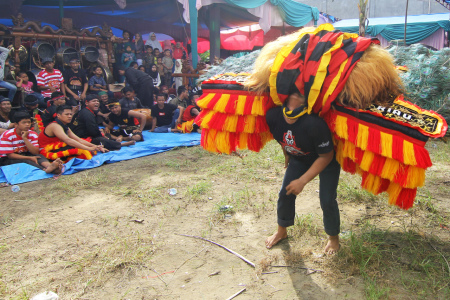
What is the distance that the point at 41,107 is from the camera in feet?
24.4

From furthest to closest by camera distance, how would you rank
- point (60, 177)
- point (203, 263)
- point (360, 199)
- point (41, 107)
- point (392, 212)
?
point (41, 107) < point (60, 177) < point (360, 199) < point (392, 212) < point (203, 263)

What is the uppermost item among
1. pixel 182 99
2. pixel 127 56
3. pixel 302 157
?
pixel 127 56

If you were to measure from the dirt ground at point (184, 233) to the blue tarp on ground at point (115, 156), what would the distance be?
1.19ft

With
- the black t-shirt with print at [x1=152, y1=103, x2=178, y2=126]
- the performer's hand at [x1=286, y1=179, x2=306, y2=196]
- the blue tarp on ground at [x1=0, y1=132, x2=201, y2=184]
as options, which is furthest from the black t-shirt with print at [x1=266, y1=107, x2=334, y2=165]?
the black t-shirt with print at [x1=152, y1=103, x2=178, y2=126]

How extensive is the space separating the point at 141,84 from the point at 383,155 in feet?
25.8

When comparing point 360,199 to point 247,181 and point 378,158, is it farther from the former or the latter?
Answer: point 378,158

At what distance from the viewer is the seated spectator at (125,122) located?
7.38 meters

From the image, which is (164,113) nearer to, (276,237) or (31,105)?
(31,105)

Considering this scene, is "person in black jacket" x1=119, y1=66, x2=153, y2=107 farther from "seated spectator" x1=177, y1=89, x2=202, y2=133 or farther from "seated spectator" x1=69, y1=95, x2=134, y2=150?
"seated spectator" x1=69, y1=95, x2=134, y2=150

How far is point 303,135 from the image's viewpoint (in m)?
2.24

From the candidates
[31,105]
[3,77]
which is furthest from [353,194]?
[3,77]

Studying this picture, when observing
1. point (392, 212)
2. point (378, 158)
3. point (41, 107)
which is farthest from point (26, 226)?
point (41, 107)

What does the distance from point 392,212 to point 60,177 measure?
13.7 feet

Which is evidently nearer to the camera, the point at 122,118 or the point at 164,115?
the point at 122,118
